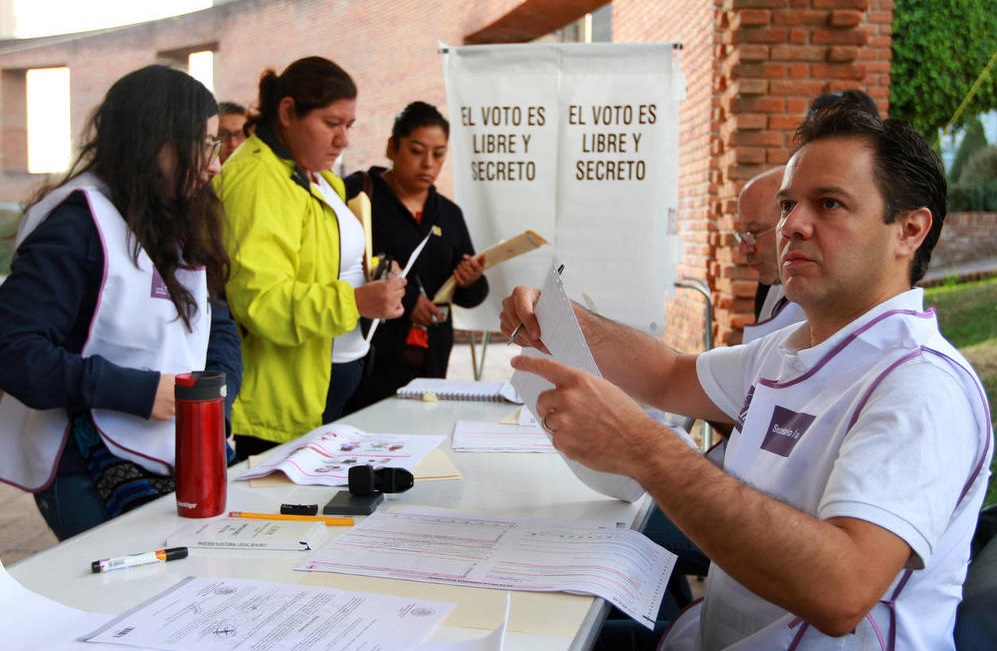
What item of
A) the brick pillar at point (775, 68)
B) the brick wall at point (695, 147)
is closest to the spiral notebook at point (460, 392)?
the brick pillar at point (775, 68)

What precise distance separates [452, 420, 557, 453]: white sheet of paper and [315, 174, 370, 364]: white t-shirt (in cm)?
67

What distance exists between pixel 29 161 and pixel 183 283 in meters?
1.61

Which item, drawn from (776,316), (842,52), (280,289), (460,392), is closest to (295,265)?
(280,289)

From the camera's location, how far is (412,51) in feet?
37.6

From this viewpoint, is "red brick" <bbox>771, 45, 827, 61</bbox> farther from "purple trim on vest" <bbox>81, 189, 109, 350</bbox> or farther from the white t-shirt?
"purple trim on vest" <bbox>81, 189, 109, 350</bbox>

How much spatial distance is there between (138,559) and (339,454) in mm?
701

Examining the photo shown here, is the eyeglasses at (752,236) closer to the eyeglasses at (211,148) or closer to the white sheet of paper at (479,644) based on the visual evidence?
the eyeglasses at (211,148)

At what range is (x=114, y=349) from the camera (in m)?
1.83

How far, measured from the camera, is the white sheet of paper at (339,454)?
180 centimetres

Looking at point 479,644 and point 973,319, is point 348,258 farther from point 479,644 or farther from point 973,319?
point 973,319

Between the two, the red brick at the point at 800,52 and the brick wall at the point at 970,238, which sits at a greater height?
the red brick at the point at 800,52

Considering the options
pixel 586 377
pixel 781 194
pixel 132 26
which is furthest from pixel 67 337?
pixel 132 26

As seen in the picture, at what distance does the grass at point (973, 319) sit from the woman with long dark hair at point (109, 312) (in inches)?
159

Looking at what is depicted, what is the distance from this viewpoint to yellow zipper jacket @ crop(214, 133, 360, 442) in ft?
8.21
